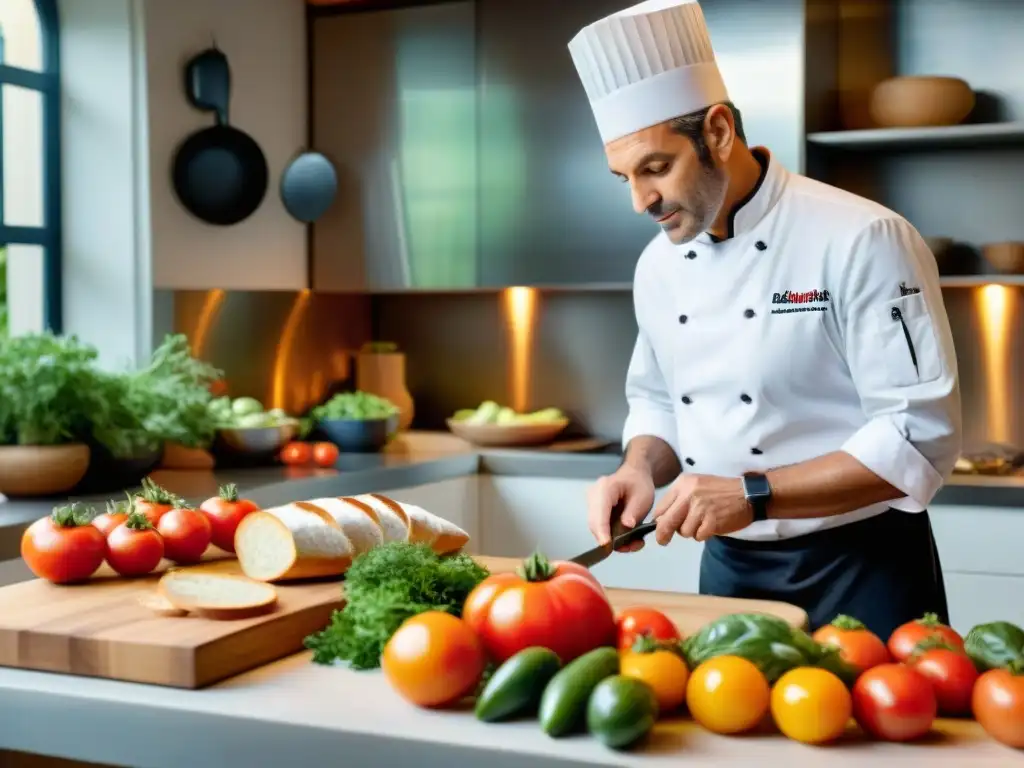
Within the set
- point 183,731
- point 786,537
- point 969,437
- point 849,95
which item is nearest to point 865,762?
point 183,731

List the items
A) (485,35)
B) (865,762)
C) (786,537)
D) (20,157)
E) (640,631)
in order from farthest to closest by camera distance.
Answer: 1. (485,35)
2. (20,157)
3. (786,537)
4. (640,631)
5. (865,762)

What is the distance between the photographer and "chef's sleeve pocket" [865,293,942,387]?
1941mm

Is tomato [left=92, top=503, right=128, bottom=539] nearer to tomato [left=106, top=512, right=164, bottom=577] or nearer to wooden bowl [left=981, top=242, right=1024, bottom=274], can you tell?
tomato [left=106, top=512, right=164, bottom=577]

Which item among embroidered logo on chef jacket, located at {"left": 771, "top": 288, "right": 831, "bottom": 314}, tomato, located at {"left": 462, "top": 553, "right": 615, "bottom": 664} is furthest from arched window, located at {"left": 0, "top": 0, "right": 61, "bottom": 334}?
tomato, located at {"left": 462, "top": 553, "right": 615, "bottom": 664}

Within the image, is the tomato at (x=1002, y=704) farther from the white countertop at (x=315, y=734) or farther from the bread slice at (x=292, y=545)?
the bread slice at (x=292, y=545)

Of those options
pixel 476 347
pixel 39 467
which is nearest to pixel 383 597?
pixel 39 467

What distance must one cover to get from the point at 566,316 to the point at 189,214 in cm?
124

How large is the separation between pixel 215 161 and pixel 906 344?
231 cm

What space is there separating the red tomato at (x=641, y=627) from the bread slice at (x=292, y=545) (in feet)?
1.62

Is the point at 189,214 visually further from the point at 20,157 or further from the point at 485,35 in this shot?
the point at 485,35

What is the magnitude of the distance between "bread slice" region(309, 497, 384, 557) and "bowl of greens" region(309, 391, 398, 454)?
1843 millimetres

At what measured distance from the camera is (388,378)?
4.28m

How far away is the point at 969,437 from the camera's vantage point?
378 cm

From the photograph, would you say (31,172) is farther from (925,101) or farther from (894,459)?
(894,459)
